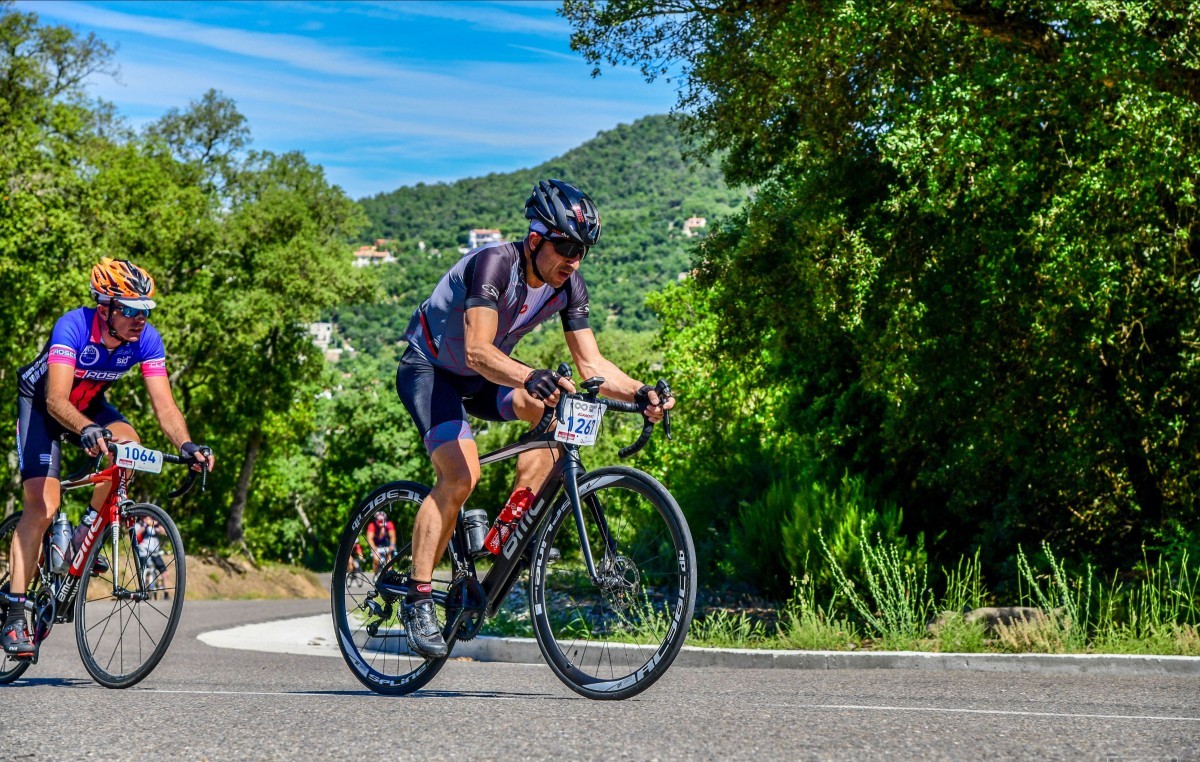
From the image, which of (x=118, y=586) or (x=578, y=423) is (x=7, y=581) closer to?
(x=118, y=586)

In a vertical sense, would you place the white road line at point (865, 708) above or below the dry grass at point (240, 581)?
above

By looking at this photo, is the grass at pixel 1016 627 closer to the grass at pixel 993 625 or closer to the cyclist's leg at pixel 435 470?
the grass at pixel 993 625

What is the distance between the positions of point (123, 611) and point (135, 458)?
89cm

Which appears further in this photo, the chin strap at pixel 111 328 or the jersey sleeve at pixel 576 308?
the chin strap at pixel 111 328

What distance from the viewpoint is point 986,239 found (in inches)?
517

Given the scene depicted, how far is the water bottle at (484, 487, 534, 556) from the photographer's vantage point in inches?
226

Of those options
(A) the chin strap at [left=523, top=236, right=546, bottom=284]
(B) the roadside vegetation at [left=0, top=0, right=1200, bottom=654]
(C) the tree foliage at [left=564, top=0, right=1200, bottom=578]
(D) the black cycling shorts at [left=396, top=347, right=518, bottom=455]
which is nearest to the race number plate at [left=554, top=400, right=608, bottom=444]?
(D) the black cycling shorts at [left=396, top=347, right=518, bottom=455]

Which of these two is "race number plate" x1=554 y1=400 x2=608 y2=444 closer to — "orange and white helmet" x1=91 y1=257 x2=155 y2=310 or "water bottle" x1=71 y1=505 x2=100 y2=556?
"orange and white helmet" x1=91 y1=257 x2=155 y2=310

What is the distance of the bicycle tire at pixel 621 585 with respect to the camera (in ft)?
17.0

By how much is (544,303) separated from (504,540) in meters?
1.09

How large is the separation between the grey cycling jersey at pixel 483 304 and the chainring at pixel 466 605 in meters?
0.97

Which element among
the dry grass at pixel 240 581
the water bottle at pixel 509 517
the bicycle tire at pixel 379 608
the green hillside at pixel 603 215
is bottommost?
the dry grass at pixel 240 581

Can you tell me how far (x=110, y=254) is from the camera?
3662 centimetres

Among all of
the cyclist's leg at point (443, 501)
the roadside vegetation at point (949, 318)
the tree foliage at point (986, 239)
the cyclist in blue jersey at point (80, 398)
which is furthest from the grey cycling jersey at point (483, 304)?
the tree foliage at point (986, 239)
